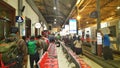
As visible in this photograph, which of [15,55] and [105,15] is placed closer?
[15,55]

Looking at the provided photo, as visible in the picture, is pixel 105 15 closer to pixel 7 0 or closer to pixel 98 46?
pixel 98 46

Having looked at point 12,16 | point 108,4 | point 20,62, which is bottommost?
point 20,62

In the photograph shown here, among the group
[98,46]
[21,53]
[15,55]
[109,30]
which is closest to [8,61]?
[15,55]

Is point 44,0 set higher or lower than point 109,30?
higher

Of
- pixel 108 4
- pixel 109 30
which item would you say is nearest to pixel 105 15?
pixel 108 4

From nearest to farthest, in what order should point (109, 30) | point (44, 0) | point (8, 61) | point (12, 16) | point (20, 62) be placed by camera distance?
point (8, 61) < point (20, 62) < point (12, 16) < point (109, 30) < point (44, 0)

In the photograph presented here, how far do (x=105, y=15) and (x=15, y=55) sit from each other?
1990 cm

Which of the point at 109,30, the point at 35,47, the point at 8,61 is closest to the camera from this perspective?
the point at 8,61

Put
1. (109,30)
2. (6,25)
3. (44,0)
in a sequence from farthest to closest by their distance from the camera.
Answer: (44,0), (109,30), (6,25)

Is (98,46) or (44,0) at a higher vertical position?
(44,0)

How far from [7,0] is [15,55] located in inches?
251

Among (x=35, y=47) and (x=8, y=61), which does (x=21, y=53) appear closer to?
(x=8, y=61)

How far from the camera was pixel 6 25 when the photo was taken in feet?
38.6

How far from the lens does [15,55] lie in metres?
5.21
